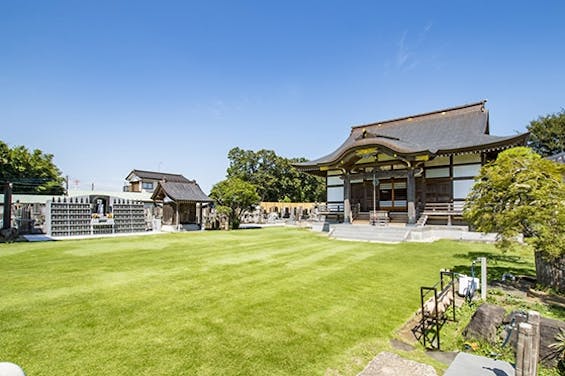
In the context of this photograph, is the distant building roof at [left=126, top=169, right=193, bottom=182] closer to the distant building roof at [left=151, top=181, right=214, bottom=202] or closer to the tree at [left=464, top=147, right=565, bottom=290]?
the distant building roof at [left=151, top=181, right=214, bottom=202]

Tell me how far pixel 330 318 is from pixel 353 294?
1.33 meters

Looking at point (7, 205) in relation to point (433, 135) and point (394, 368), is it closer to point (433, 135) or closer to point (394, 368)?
point (394, 368)

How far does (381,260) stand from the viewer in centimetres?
916

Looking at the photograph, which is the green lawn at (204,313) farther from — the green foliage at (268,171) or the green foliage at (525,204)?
the green foliage at (268,171)

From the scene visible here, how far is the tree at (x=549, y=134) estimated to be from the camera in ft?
99.2

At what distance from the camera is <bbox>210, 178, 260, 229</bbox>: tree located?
22.6 m

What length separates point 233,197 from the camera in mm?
22688

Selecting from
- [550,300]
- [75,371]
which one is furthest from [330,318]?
[550,300]

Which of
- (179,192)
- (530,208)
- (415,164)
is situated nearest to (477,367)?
(530,208)

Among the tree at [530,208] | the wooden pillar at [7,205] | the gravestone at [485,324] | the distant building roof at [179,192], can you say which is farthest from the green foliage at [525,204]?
the wooden pillar at [7,205]

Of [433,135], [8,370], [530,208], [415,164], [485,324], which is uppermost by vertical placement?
[433,135]

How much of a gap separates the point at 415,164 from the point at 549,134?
87.0 ft

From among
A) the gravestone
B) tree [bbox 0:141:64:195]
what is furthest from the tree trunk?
tree [bbox 0:141:64:195]

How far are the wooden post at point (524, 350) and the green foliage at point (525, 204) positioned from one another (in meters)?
4.07
